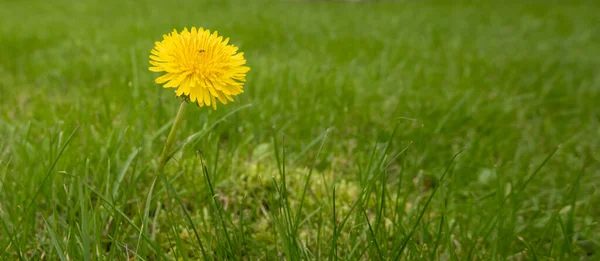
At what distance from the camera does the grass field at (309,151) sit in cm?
114

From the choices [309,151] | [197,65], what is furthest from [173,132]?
[309,151]

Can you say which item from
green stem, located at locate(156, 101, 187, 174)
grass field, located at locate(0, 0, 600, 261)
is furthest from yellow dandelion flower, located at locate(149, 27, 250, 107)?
grass field, located at locate(0, 0, 600, 261)

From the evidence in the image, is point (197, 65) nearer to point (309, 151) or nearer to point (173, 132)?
point (173, 132)

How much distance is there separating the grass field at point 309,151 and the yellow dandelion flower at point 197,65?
164mm

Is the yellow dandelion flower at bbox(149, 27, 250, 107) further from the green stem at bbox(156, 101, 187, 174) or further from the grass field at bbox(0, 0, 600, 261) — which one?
the grass field at bbox(0, 0, 600, 261)

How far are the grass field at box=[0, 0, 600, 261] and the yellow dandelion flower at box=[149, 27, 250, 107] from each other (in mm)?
164

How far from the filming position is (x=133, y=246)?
1.14m

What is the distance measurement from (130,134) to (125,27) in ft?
12.8

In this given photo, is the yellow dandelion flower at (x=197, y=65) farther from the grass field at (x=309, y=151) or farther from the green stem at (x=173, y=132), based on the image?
the grass field at (x=309, y=151)

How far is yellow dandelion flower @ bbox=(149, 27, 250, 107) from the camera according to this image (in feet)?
3.20

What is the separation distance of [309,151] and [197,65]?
95 centimetres

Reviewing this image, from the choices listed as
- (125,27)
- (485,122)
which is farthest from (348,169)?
(125,27)

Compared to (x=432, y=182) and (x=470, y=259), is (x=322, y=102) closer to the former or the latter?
(x=432, y=182)

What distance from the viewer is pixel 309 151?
1.87 metres
